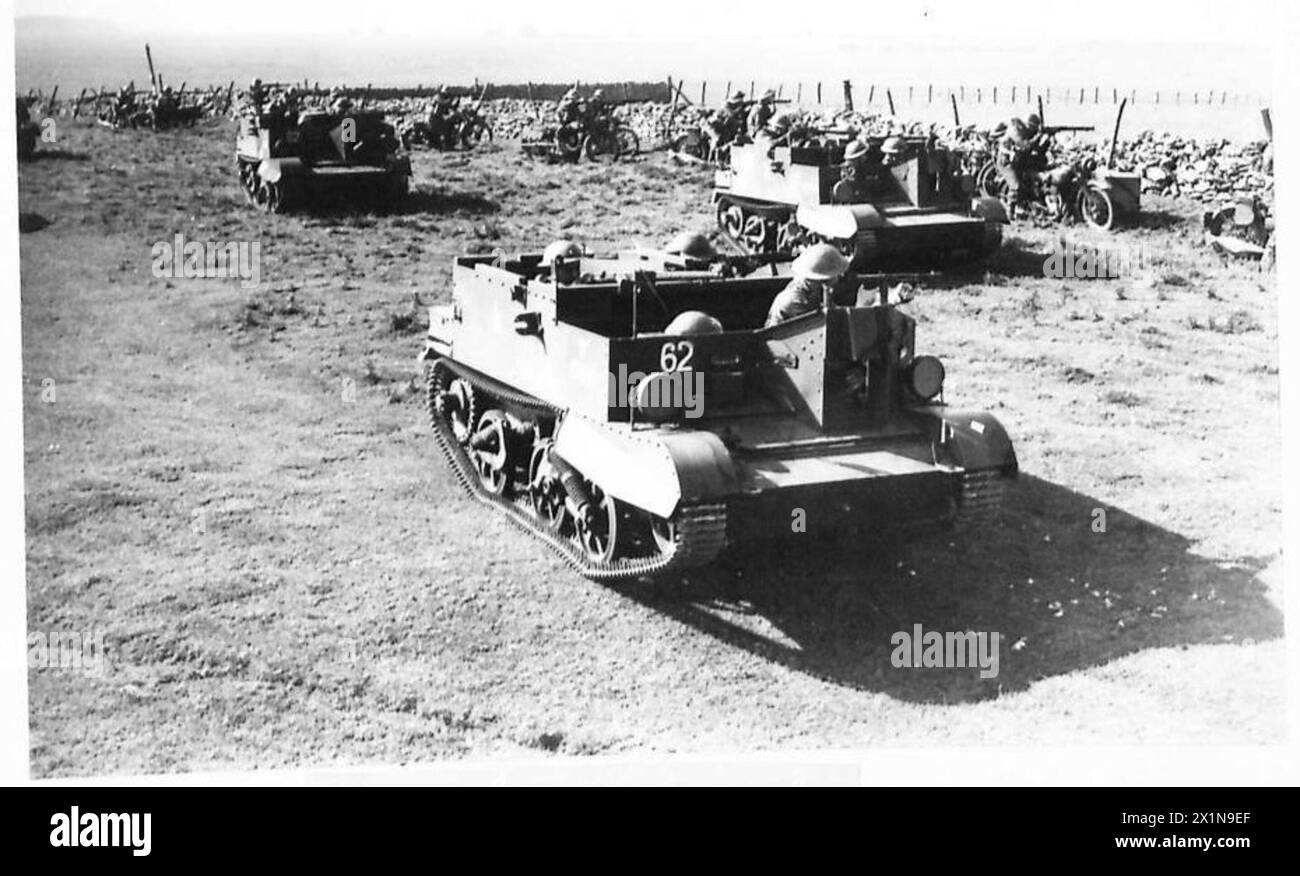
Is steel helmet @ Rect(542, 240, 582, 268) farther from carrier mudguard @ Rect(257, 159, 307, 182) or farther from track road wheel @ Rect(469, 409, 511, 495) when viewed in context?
carrier mudguard @ Rect(257, 159, 307, 182)

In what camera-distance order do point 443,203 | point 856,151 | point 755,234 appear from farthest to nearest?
point 443,203 → point 755,234 → point 856,151

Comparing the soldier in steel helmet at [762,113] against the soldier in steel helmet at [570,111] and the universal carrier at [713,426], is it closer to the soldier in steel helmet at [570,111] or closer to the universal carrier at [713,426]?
the soldier in steel helmet at [570,111]

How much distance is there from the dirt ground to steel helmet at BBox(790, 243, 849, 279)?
1640 mm

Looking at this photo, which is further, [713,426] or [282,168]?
[282,168]

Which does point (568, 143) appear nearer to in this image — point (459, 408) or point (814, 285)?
point (459, 408)

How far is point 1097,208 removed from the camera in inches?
786

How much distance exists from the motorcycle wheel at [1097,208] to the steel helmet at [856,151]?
394 cm

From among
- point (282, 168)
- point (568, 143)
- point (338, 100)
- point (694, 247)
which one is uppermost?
point (338, 100)

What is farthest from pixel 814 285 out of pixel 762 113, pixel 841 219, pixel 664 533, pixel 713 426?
pixel 762 113

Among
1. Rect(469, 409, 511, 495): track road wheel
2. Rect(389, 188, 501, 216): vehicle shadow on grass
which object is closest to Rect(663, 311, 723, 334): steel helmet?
Rect(469, 409, 511, 495): track road wheel

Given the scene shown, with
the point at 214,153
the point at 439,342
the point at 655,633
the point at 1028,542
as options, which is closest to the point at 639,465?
the point at 655,633

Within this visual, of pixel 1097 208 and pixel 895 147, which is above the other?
pixel 895 147

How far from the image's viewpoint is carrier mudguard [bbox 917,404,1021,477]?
8539 millimetres

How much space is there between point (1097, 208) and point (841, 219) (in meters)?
4.84
